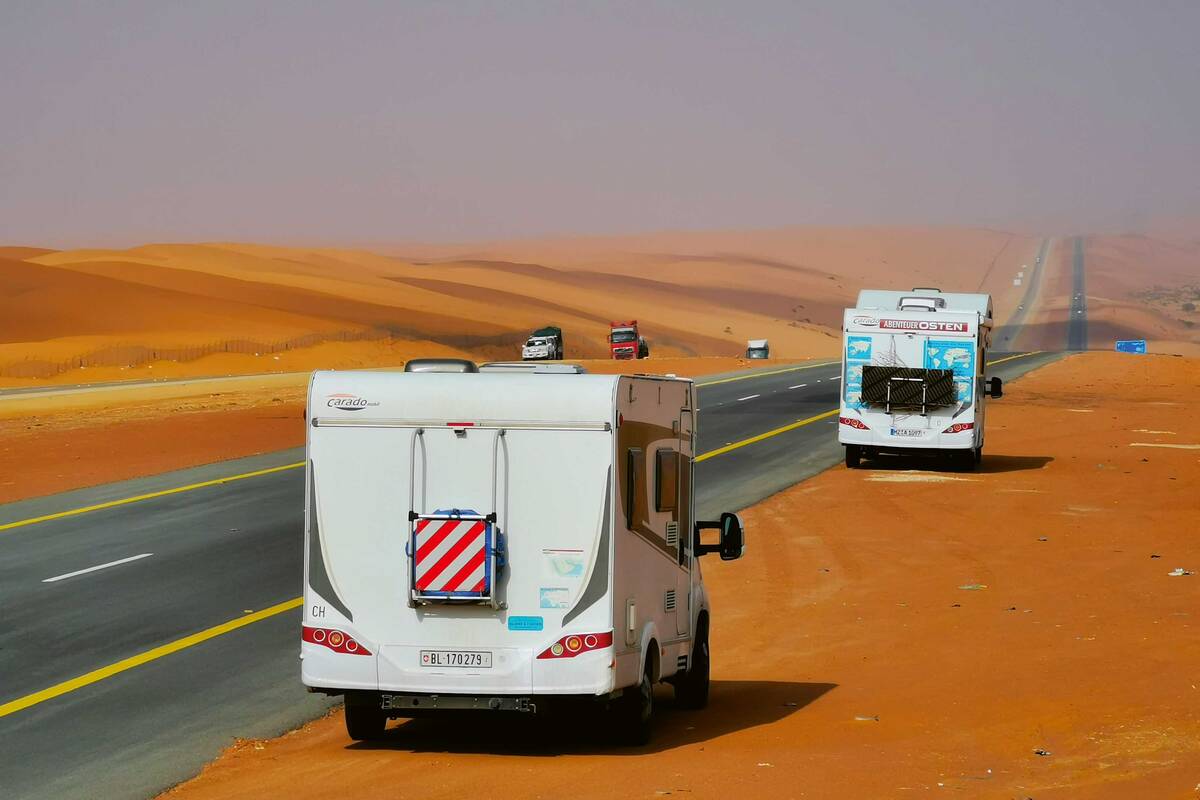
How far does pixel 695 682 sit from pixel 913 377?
21.7 metres

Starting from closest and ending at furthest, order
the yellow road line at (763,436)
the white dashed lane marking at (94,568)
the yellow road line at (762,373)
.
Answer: the white dashed lane marking at (94,568), the yellow road line at (763,436), the yellow road line at (762,373)

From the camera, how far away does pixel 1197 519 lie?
28078 mm

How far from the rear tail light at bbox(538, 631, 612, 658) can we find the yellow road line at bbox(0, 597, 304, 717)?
17.9 ft

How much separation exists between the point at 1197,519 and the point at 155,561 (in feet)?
55.9

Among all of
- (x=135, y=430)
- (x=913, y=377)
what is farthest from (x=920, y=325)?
(x=135, y=430)

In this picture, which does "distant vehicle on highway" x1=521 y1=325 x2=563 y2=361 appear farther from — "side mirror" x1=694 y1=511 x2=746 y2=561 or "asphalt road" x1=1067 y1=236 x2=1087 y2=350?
"side mirror" x1=694 y1=511 x2=746 y2=561

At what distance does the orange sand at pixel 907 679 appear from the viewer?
34.8 ft

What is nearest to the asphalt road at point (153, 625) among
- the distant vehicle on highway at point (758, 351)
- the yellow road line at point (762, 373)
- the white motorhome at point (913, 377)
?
the white motorhome at point (913, 377)

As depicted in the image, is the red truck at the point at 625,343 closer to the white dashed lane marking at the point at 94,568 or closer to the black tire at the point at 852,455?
the black tire at the point at 852,455

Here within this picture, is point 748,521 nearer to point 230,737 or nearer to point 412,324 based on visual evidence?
point 230,737

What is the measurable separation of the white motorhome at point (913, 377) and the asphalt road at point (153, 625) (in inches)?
72.5

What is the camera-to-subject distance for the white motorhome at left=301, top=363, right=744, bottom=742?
11.3 m

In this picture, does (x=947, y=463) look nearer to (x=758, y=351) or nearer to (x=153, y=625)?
(x=153, y=625)

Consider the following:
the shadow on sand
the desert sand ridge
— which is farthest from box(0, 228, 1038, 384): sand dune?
the shadow on sand
